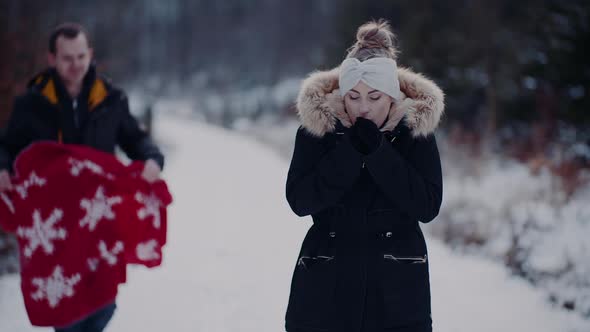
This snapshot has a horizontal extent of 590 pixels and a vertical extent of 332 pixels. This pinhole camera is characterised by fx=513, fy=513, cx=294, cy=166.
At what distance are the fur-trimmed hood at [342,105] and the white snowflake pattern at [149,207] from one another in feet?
3.47

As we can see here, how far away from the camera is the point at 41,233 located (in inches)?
100

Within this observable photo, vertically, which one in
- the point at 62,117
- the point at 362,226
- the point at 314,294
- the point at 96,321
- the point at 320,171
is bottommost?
the point at 96,321

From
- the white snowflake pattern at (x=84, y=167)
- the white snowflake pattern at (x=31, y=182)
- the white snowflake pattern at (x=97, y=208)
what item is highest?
the white snowflake pattern at (x=84, y=167)

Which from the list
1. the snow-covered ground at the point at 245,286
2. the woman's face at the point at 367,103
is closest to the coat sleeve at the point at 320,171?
the woman's face at the point at 367,103

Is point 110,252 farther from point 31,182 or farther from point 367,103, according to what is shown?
point 367,103

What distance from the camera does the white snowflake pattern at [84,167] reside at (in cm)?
262

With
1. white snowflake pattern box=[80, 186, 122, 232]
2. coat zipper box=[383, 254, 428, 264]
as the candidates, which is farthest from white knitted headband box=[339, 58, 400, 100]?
white snowflake pattern box=[80, 186, 122, 232]

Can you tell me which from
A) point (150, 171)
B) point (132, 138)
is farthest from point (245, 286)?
point (150, 171)

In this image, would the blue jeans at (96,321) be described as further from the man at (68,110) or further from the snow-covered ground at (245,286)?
the snow-covered ground at (245,286)

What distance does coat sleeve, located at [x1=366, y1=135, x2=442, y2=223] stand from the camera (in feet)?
6.57

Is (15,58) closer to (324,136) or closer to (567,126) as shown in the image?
(324,136)

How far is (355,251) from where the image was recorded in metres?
2.11

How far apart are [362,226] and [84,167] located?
4.87ft

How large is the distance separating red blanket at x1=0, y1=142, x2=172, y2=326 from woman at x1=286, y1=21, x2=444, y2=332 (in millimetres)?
1041
